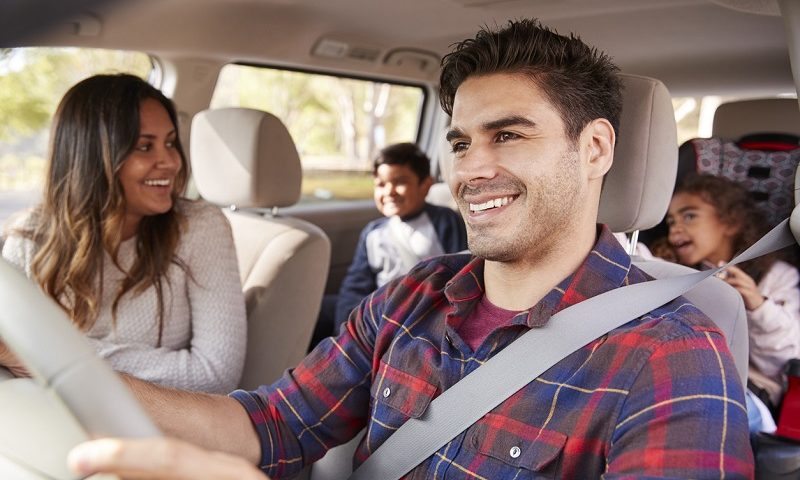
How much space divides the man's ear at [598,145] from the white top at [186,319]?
43.9 inches

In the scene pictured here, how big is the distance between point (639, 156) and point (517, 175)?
342mm

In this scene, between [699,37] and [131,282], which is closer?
[131,282]

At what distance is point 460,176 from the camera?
5.04 ft

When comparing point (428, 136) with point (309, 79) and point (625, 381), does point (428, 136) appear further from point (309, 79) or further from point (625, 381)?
point (625, 381)

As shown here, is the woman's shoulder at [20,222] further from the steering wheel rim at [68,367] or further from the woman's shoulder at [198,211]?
the steering wheel rim at [68,367]

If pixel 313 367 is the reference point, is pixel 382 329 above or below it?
above

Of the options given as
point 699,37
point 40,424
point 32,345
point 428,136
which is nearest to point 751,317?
point 699,37

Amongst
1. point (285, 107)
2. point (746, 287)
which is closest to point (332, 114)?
point (285, 107)

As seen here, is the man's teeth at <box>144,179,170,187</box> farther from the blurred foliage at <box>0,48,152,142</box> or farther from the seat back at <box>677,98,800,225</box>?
the seat back at <box>677,98,800,225</box>

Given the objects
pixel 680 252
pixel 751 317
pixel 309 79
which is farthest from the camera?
pixel 309 79

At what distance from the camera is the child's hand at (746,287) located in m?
2.33

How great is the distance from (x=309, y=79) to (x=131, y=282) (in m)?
1.81

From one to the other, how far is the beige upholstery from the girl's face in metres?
1.15

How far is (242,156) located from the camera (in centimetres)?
266
